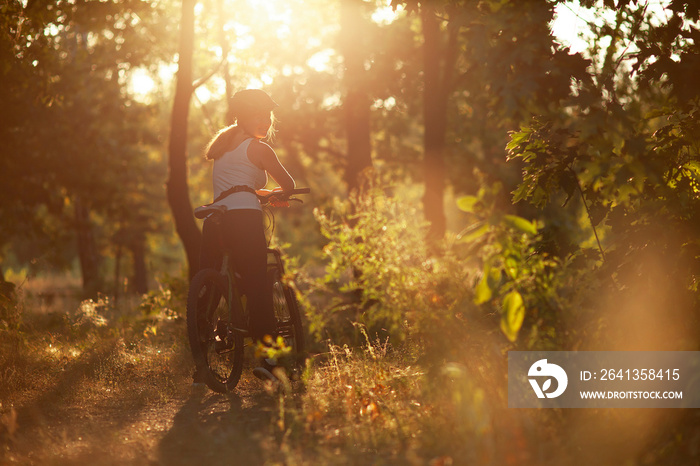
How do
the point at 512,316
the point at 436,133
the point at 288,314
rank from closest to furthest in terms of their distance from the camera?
the point at 512,316 → the point at 288,314 → the point at 436,133

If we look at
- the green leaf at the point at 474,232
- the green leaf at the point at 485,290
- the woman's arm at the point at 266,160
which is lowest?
the green leaf at the point at 485,290

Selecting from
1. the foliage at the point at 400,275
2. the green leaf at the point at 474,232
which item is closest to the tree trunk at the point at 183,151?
the foliage at the point at 400,275

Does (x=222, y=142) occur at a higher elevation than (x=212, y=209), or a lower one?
higher

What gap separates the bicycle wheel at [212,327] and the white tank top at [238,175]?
1.94ft

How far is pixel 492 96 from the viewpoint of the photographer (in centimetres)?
404

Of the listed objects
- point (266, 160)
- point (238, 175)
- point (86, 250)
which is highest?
point (266, 160)

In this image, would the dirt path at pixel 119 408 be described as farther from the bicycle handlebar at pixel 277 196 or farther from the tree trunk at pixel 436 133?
the tree trunk at pixel 436 133

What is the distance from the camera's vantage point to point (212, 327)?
213 inches

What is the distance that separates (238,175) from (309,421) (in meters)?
2.10

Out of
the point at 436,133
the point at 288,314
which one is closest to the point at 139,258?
the point at 436,133

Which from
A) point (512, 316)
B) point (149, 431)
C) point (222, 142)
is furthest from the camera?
point (222, 142)

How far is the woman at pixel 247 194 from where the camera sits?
552 cm

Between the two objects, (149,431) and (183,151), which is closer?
(149,431)

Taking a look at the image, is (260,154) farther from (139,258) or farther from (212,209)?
(139,258)
